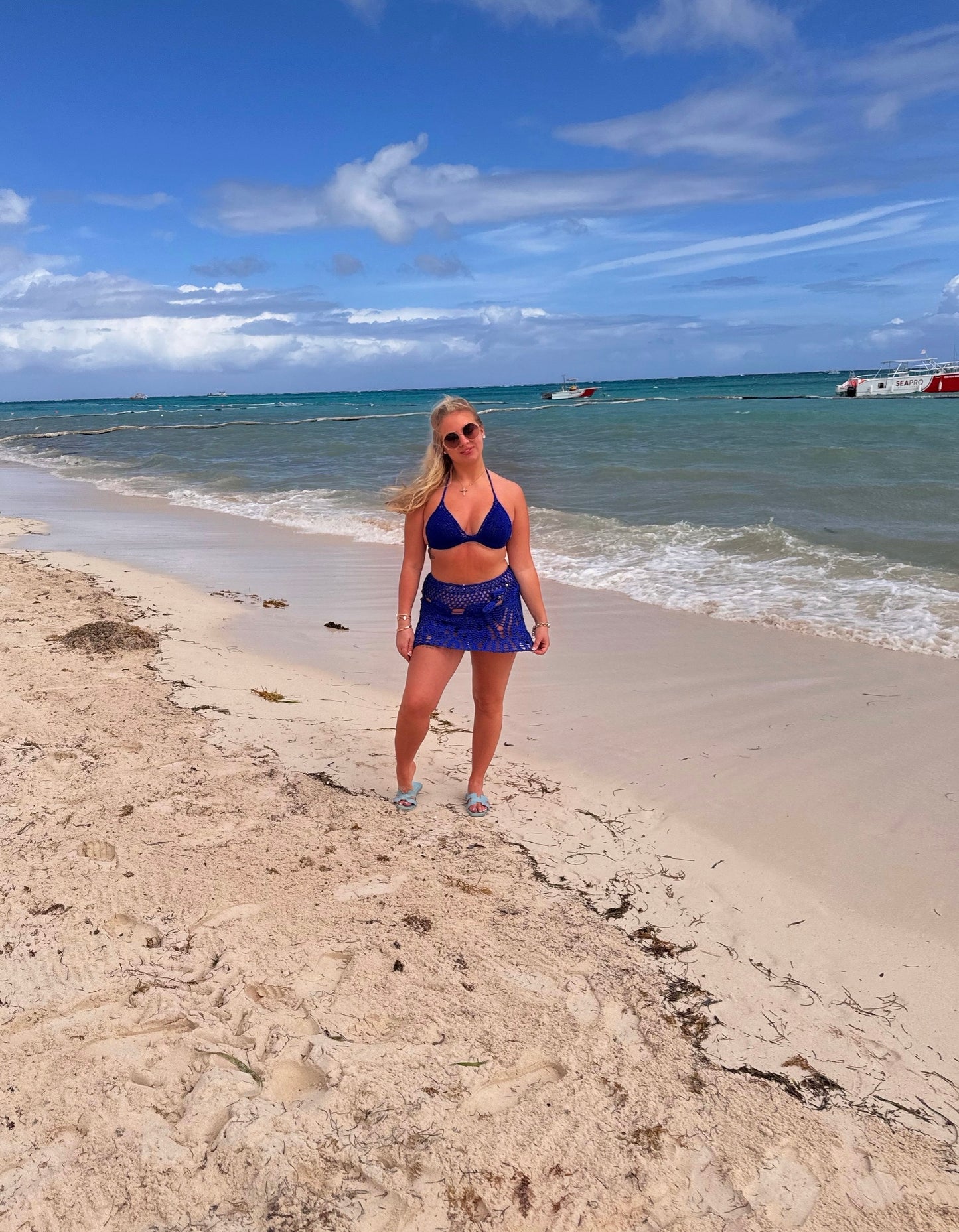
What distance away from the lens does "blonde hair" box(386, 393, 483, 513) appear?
11.5 feet

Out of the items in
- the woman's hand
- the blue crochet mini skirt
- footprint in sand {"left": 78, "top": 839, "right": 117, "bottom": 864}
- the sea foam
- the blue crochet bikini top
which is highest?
the blue crochet bikini top

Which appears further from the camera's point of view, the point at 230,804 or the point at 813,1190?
the point at 230,804

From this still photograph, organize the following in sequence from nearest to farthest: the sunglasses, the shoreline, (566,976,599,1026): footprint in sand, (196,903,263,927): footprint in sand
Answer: (566,976,599,1026): footprint in sand → the shoreline → (196,903,263,927): footprint in sand → the sunglasses

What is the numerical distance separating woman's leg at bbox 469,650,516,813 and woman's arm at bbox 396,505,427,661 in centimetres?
31

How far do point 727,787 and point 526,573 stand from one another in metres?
1.48

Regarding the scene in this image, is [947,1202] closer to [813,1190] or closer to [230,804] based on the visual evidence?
[813,1190]

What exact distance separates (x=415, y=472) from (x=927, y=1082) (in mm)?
2733

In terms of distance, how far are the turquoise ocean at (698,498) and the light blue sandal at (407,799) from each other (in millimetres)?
4079

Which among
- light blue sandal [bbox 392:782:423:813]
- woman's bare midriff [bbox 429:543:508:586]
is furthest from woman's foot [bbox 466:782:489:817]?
woman's bare midriff [bbox 429:543:508:586]

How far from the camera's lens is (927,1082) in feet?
7.64

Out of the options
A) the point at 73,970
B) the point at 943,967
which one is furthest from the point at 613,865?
the point at 73,970

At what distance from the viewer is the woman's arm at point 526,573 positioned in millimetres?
3631

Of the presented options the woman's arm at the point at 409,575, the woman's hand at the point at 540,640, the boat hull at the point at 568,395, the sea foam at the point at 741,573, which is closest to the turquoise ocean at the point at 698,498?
the sea foam at the point at 741,573

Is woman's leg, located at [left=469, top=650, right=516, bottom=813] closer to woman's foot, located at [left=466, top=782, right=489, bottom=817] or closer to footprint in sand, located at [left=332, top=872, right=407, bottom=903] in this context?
woman's foot, located at [left=466, top=782, right=489, bottom=817]
